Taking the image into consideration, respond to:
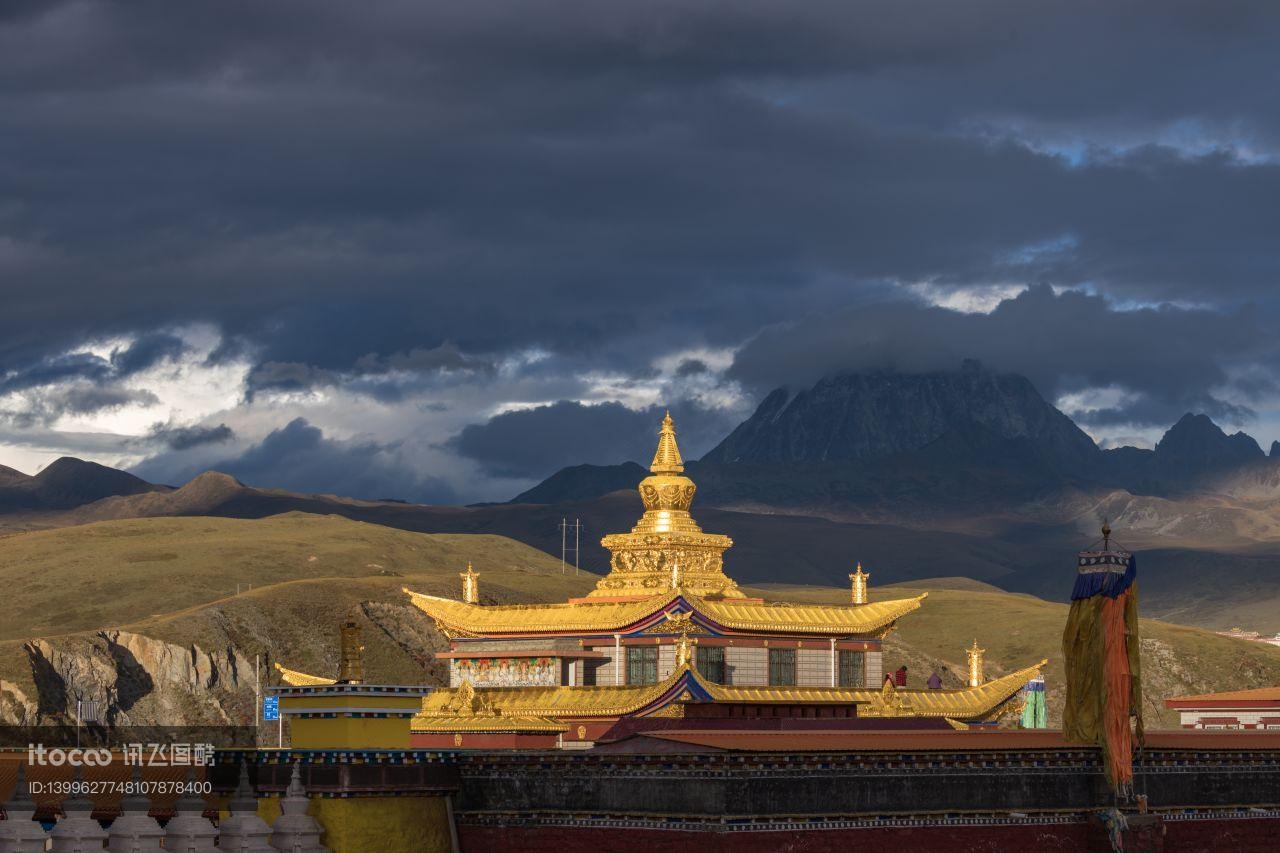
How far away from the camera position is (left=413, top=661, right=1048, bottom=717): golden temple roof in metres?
60.0

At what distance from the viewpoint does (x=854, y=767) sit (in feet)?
140

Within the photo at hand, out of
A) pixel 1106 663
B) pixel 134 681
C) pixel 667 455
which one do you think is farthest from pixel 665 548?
pixel 134 681

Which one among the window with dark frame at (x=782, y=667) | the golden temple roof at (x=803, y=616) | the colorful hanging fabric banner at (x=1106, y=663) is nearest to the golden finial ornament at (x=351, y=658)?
the colorful hanging fabric banner at (x=1106, y=663)

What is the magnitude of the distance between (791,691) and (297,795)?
985 inches

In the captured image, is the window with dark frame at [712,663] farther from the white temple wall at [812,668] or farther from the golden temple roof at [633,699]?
the white temple wall at [812,668]

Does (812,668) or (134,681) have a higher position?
(134,681)

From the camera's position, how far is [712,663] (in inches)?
2574

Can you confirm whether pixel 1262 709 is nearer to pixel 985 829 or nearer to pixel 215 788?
pixel 985 829

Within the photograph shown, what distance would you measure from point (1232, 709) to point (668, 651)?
33.6 m

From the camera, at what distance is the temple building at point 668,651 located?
62.2 meters

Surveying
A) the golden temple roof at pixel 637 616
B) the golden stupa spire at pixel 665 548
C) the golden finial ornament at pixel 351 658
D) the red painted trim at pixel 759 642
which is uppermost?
the golden stupa spire at pixel 665 548

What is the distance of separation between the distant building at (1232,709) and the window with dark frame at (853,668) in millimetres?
23858

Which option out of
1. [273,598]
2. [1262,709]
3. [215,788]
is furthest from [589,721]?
[273,598]

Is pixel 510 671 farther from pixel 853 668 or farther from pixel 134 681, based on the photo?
pixel 134 681
